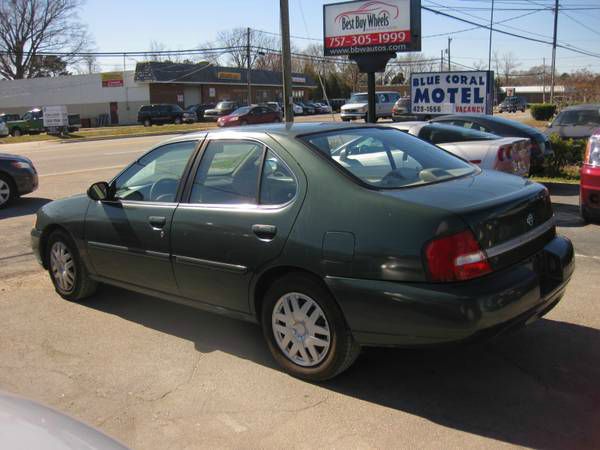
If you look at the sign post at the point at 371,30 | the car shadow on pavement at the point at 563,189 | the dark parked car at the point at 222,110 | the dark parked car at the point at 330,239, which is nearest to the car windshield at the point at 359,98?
the dark parked car at the point at 222,110

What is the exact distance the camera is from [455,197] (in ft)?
11.4

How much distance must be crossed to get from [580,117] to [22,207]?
13.3m

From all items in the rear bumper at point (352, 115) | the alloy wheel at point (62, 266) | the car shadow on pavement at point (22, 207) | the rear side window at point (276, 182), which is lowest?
the car shadow on pavement at point (22, 207)

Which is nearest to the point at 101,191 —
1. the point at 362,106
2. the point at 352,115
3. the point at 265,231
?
the point at 265,231

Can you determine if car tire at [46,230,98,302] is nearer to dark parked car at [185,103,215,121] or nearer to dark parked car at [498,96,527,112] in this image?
dark parked car at [185,103,215,121]

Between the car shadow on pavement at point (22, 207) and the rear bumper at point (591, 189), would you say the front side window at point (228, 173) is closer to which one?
the rear bumper at point (591, 189)

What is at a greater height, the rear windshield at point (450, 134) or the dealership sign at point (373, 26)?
the dealership sign at point (373, 26)

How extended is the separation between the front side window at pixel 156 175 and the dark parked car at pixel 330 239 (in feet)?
0.04

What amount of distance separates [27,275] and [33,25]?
7645cm

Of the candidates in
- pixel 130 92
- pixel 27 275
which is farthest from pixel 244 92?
pixel 27 275

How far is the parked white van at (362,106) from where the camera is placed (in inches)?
1433

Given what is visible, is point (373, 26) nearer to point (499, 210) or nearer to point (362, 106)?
point (499, 210)

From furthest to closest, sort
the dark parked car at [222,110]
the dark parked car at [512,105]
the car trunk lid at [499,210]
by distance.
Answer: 1. the dark parked car at [512,105]
2. the dark parked car at [222,110]
3. the car trunk lid at [499,210]

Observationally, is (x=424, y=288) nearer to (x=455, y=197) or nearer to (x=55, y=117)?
(x=455, y=197)
